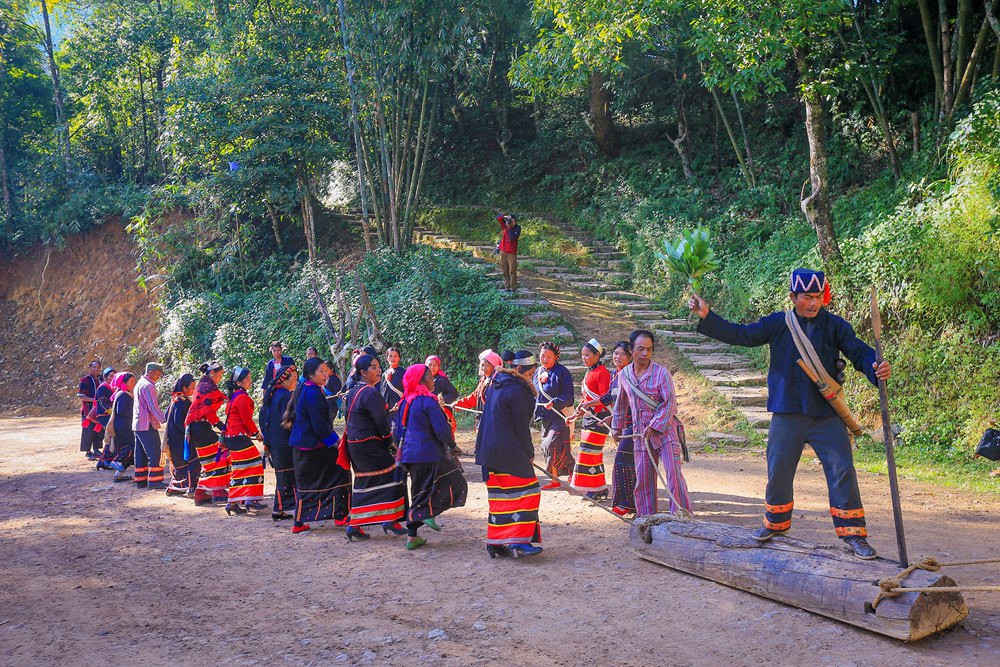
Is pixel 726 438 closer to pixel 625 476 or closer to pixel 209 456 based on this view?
pixel 625 476

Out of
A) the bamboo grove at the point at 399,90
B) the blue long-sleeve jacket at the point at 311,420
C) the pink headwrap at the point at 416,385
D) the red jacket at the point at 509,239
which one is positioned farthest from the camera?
the red jacket at the point at 509,239

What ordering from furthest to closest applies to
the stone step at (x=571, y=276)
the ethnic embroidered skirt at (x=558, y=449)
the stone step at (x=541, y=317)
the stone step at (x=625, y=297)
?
1. the stone step at (x=571, y=276)
2. the stone step at (x=625, y=297)
3. the stone step at (x=541, y=317)
4. the ethnic embroidered skirt at (x=558, y=449)

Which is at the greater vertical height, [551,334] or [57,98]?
[57,98]

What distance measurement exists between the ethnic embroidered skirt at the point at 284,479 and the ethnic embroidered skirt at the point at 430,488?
1.79 m

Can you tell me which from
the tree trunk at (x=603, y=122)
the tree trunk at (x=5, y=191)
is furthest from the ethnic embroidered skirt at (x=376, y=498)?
the tree trunk at (x=5, y=191)

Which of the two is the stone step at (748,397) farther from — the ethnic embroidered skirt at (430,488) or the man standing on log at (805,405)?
the man standing on log at (805,405)

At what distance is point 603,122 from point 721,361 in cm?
1068

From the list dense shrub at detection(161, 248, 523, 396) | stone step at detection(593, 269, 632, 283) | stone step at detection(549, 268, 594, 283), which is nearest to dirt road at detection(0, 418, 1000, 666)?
dense shrub at detection(161, 248, 523, 396)

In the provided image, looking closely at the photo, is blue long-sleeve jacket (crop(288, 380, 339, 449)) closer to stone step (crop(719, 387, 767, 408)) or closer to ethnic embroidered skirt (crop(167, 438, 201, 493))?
ethnic embroidered skirt (crop(167, 438, 201, 493))

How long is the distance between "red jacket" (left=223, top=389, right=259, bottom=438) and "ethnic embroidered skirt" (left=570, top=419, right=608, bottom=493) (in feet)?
11.8

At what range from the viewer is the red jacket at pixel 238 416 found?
8406 millimetres

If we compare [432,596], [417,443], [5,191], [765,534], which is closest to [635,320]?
[417,443]

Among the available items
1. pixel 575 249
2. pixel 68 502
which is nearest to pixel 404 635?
pixel 68 502

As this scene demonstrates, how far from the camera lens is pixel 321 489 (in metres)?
7.46
